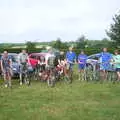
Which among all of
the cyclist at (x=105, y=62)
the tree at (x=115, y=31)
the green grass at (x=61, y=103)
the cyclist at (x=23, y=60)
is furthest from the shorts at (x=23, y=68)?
the tree at (x=115, y=31)

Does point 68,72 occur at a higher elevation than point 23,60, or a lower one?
lower

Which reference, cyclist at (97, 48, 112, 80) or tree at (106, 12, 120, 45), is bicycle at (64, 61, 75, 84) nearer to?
cyclist at (97, 48, 112, 80)

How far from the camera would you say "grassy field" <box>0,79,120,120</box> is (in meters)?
13.0

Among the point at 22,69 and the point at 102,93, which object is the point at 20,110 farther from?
the point at 22,69

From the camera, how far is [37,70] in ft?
84.8

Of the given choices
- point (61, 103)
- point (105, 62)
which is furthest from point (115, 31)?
point (61, 103)

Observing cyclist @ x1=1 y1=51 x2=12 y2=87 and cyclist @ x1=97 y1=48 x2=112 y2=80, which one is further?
cyclist @ x1=97 y1=48 x2=112 y2=80

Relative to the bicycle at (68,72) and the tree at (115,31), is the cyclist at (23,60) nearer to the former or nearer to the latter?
the bicycle at (68,72)

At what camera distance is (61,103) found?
15.5m

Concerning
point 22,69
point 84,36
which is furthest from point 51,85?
point 84,36

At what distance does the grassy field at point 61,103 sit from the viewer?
13.0 m

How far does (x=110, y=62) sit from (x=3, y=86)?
236 inches

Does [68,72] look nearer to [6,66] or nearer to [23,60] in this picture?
[23,60]

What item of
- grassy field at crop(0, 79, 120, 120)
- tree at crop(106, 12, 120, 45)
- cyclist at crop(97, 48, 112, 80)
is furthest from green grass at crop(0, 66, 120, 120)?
tree at crop(106, 12, 120, 45)
